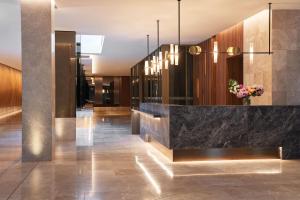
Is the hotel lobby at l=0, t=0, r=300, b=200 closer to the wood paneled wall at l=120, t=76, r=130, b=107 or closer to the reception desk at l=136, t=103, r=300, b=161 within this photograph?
the reception desk at l=136, t=103, r=300, b=161

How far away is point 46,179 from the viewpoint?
5.65 meters

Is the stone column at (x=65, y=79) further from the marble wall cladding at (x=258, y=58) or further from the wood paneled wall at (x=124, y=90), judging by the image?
the wood paneled wall at (x=124, y=90)

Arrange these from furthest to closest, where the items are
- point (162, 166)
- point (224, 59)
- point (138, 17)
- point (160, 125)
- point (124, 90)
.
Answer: point (124, 90), point (224, 59), point (138, 17), point (160, 125), point (162, 166)

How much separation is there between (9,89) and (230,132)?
69.6ft

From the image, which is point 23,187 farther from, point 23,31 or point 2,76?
point 2,76

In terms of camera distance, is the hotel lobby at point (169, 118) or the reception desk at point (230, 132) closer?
the hotel lobby at point (169, 118)

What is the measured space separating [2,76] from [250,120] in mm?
19136

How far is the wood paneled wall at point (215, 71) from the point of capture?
1071 cm

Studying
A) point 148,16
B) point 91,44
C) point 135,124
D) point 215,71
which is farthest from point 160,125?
point 91,44

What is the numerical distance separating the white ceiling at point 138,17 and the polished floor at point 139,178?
3039 mm

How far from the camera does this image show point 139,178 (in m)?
5.67

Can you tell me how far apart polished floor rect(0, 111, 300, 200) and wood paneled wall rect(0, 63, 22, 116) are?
16099 mm

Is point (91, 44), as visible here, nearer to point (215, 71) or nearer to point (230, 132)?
point (215, 71)

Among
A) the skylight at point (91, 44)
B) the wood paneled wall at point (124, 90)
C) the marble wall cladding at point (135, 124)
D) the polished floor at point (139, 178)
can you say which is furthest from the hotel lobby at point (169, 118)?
the wood paneled wall at point (124, 90)
